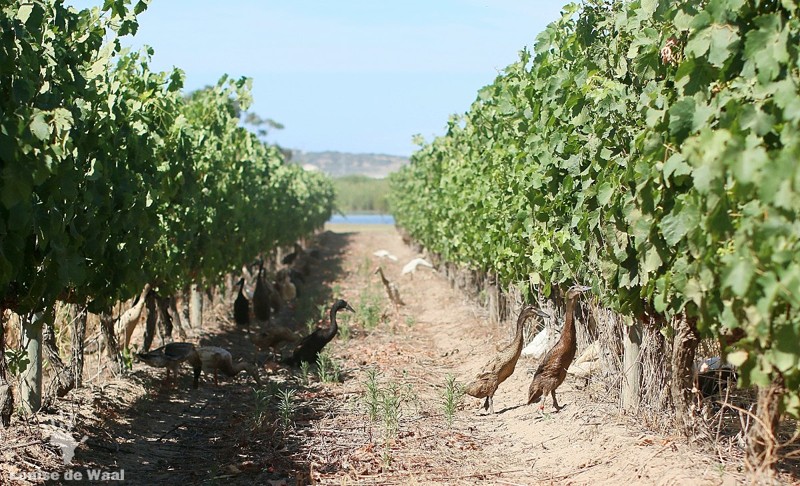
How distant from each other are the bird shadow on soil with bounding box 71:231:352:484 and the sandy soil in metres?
0.02

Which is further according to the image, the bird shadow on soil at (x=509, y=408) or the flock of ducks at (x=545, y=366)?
the bird shadow on soil at (x=509, y=408)

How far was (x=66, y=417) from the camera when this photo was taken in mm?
7453

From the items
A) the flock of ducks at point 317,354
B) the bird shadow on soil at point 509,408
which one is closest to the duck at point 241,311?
the flock of ducks at point 317,354

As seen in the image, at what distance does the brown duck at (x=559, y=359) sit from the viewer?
718cm

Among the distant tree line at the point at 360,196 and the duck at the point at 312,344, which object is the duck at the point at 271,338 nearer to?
the duck at the point at 312,344

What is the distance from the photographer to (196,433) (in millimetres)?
8031

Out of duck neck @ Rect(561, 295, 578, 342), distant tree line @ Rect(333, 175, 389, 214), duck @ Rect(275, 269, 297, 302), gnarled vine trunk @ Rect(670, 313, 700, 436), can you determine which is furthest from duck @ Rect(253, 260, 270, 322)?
distant tree line @ Rect(333, 175, 389, 214)

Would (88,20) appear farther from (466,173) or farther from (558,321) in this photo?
(466,173)

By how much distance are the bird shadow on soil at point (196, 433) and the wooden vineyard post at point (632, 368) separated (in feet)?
8.52

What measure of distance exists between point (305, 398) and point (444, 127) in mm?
8799

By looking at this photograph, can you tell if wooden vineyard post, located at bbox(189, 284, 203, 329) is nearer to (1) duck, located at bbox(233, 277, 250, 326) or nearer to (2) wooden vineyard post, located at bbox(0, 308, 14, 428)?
(1) duck, located at bbox(233, 277, 250, 326)

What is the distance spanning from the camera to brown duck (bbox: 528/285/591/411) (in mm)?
7180

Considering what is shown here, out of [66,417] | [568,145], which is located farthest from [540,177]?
[66,417]

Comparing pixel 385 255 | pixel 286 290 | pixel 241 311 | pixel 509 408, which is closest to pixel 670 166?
pixel 509 408
